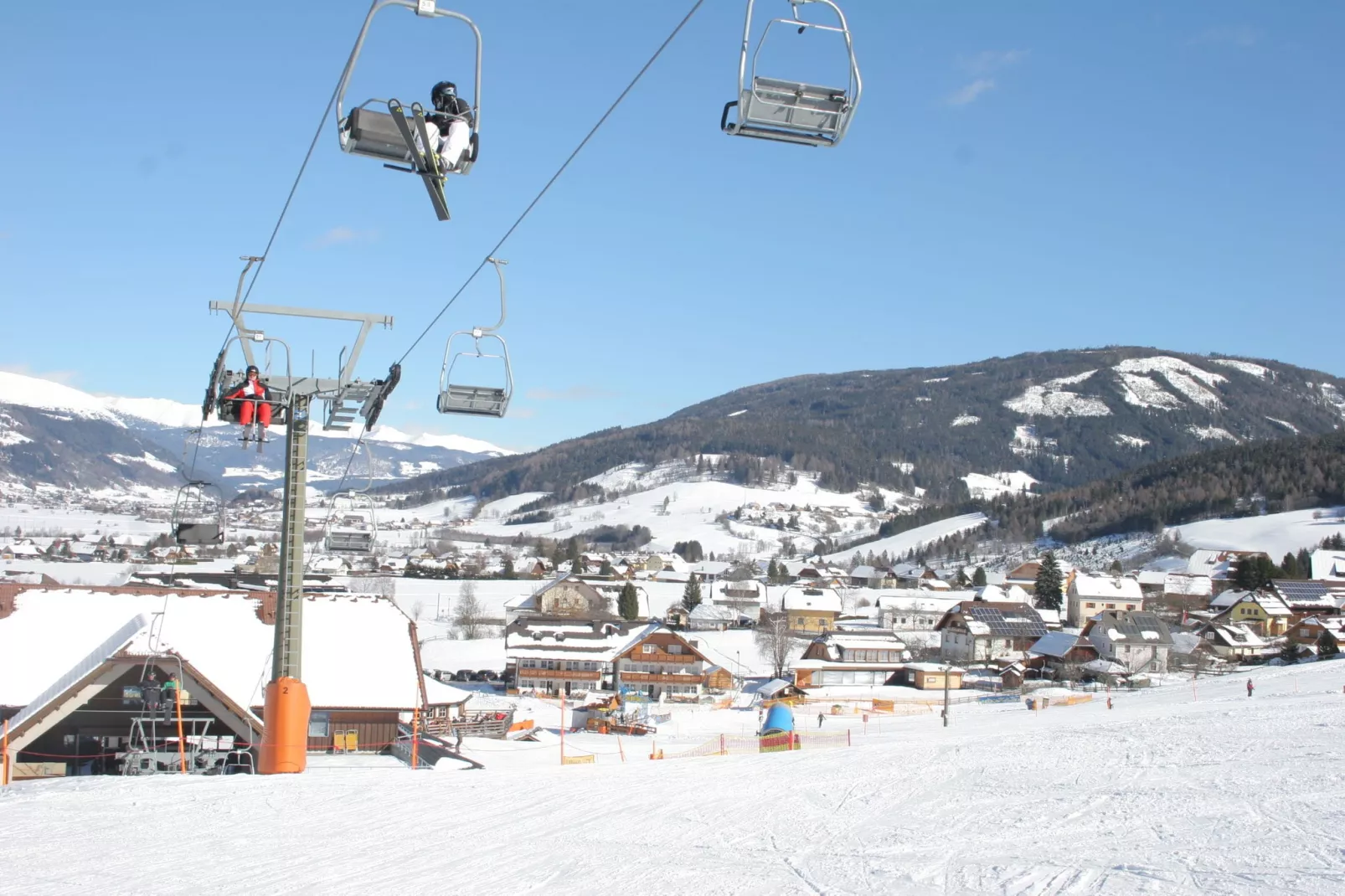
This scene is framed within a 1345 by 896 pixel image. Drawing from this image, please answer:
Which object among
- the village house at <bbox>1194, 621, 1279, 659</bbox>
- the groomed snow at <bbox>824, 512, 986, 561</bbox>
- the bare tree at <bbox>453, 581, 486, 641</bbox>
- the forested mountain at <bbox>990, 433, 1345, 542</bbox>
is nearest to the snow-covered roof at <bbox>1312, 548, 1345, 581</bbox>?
the village house at <bbox>1194, 621, 1279, 659</bbox>

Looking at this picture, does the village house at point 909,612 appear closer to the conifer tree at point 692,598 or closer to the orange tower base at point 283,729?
the conifer tree at point 692,598

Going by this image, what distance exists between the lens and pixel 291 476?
47.3 feet

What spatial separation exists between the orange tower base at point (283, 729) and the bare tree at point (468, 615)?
62350mm

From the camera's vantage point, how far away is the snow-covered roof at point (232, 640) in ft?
67.2

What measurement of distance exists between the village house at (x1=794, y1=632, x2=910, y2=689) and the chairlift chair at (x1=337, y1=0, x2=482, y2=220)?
5519 cm

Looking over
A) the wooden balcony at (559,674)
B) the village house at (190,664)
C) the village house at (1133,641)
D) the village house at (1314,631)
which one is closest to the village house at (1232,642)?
the village house at (1314,631)

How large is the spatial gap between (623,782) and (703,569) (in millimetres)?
138368

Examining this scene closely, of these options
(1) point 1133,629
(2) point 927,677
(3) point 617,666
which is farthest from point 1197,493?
(3) point 617,666

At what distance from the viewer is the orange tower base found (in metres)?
14.2

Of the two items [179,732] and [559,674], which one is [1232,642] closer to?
[559,674]

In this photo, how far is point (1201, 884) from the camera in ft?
26.6

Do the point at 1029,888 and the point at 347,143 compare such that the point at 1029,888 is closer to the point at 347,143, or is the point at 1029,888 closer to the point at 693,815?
the point at 693,815

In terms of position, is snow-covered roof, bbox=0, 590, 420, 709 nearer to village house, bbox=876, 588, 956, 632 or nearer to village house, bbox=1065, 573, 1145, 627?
village house, bbox=876, 588, 956, 632

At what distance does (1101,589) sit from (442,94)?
93.5 meters
